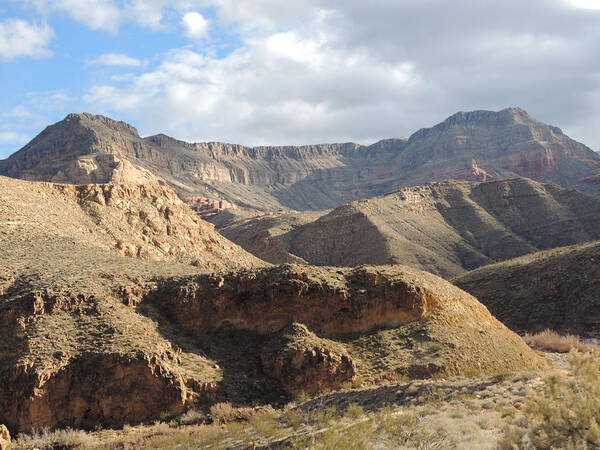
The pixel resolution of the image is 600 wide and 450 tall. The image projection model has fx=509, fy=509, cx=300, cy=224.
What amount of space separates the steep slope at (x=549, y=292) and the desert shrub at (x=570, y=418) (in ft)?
117

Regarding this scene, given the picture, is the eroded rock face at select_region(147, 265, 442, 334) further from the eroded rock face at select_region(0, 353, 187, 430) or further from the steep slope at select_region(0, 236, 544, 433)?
the eroded rock face at select_region(0, 353, 187, 430)

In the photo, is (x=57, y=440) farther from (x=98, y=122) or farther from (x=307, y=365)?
(x=98, y=122)

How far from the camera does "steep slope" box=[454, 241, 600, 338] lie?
4297cm

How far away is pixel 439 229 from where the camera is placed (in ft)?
301

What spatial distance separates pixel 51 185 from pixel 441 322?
3301cm

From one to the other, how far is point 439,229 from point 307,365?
248 feet

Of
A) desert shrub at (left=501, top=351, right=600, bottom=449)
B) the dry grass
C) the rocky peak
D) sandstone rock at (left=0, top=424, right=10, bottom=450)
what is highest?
the rocky peak

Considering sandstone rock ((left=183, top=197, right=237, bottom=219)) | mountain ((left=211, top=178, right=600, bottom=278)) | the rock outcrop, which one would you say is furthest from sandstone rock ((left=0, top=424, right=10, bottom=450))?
sandstone rock ((left=183, top=197, right=237, bottom=219))

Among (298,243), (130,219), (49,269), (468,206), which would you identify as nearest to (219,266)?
(130,219)

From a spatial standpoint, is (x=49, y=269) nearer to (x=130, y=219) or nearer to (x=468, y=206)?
(x=130, y=219)

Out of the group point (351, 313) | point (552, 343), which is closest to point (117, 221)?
point (351, 313)

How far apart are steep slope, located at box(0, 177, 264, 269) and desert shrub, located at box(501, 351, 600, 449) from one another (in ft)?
91.9

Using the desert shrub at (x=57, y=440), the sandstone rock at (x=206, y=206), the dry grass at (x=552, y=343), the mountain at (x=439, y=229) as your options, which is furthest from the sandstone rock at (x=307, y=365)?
the sandstone rock at (x=206, y=206)

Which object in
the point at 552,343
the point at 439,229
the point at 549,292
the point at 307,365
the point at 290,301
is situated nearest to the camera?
the point at 307,365
